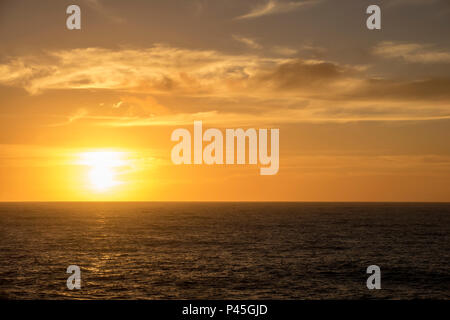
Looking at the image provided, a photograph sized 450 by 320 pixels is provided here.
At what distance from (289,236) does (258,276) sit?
139ft

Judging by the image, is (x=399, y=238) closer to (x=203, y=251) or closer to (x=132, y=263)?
(x=203, y=251)

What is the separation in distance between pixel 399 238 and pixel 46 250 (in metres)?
61.0

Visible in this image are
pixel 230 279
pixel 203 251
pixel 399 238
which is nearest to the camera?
pixel 230 279

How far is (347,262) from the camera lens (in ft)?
173
